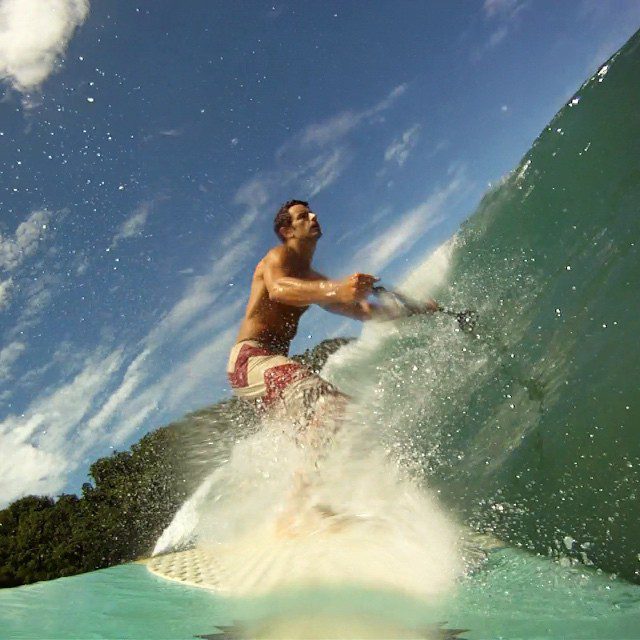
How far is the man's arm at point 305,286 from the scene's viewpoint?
3.33m

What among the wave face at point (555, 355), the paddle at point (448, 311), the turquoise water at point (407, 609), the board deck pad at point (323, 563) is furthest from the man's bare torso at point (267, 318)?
the turquoise water at point (407, 609)

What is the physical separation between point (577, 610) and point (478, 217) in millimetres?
4759

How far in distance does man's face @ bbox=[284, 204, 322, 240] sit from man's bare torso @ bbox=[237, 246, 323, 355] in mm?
238

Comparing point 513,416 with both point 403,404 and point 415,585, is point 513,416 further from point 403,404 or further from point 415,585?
point 415,585

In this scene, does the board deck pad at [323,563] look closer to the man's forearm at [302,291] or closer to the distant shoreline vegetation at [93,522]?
the man's forearm at [302,291]

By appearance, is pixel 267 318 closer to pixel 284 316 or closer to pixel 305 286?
pixel 284 316

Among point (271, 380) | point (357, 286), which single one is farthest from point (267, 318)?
point (357, 286)

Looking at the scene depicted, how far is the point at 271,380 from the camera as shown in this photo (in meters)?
3.89

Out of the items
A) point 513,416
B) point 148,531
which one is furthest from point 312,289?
point 148,531

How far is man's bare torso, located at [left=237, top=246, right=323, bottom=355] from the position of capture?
13.5ft

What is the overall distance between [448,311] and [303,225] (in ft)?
4.27

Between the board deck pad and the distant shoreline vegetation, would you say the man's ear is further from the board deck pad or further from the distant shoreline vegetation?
the distant shoreline vegetation

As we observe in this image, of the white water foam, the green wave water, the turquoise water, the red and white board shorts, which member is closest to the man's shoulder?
the red and white board shorts

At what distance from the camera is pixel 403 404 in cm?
484
